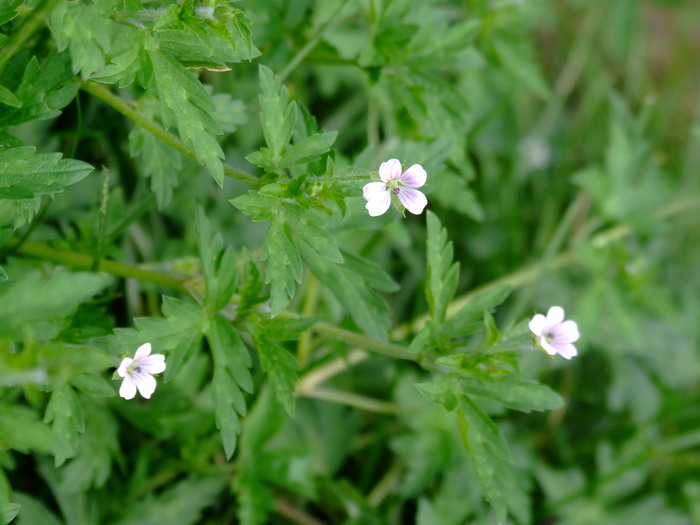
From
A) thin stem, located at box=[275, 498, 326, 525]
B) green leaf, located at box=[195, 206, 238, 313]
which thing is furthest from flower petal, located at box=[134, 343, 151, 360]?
thin stem, located at box=[275, 498, 326, 525]

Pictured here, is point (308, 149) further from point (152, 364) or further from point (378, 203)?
point (152, 364)

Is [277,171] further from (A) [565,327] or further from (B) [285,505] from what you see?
(B) [285,505]

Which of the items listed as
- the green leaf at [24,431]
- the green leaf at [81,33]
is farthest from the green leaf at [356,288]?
the green leaf at [24,431]

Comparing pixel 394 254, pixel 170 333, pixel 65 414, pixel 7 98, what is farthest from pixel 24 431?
pixel 394 254

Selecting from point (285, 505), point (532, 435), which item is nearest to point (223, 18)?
point (285, 505)

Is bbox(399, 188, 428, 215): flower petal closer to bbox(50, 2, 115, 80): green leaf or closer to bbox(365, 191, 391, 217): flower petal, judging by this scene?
bbox(365, 191, 391, 217): flower petal

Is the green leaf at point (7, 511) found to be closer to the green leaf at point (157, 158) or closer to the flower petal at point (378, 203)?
the green leaf at point (157, 158)
